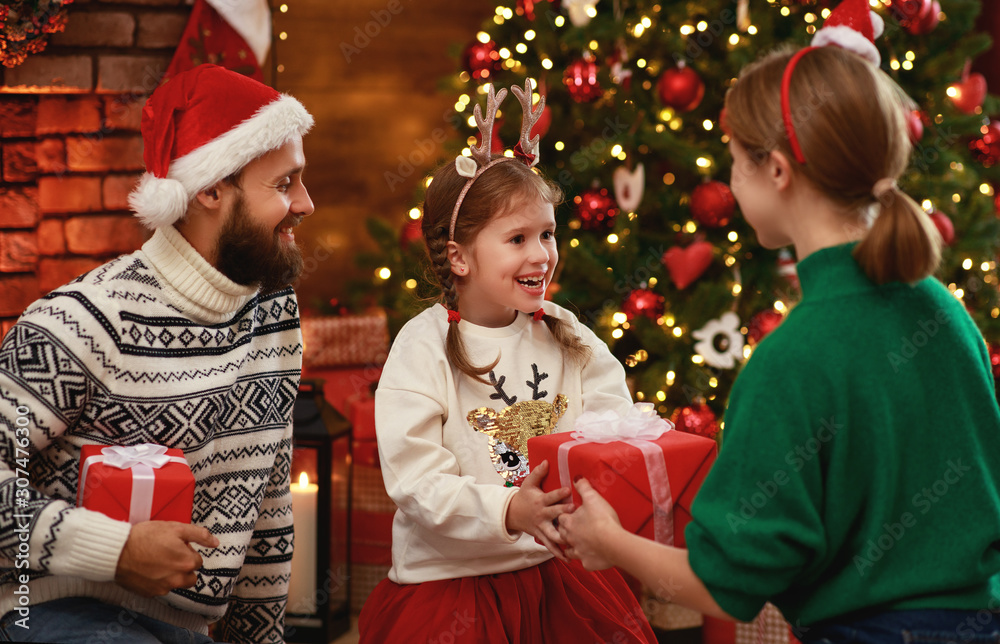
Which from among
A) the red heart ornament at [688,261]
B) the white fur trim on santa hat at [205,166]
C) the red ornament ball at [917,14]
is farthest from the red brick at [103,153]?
the red ornament ball at [917,14]

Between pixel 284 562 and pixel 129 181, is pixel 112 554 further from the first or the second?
pixel 129 181

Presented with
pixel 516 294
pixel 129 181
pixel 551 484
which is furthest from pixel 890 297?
pixel 129 181

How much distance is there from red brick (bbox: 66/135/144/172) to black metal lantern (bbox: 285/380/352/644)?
95 cm

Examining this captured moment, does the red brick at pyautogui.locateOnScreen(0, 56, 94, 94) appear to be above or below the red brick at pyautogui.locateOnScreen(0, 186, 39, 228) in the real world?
above

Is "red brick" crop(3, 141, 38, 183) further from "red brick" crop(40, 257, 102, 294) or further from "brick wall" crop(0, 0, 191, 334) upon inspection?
"red brick" crop(40, 257, 102, 294)

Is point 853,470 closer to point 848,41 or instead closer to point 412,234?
point 848,41

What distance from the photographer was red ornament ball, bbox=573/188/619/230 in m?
3.04

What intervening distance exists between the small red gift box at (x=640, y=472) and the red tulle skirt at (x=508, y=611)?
0.35 meters

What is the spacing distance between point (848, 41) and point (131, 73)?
7.84 feet

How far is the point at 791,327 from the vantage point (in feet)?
3.74

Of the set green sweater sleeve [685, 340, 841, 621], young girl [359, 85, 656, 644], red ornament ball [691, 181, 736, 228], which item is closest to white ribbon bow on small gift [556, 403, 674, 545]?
young girl [359, 85, 656, 644]

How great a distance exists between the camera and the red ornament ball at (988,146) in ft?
11.4

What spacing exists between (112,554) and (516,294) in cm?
86

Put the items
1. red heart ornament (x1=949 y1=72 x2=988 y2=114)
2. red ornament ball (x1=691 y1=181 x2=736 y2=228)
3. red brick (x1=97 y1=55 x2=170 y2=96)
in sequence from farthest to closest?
red heart ornament (x1=949 y1=72 x2=988 y2=114)
red ornament ball (x1=691 y1=181 x2=736 y2=228)
red brick (x1=97 y1=55 x2=170 y2=96)
